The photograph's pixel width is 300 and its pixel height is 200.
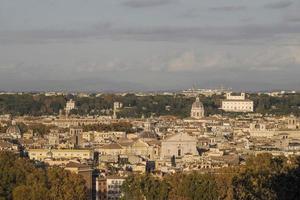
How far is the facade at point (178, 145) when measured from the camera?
6456 cm

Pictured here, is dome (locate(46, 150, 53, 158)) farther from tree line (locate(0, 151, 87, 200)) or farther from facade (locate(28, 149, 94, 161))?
tree line (locate(0, 151, 87, 200))

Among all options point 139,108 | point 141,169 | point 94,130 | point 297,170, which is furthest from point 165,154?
point 139,108

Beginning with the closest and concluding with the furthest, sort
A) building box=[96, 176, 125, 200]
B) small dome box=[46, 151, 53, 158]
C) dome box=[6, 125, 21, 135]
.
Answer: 1. building box=[96, 176, 125, 200]
2. small dome box=[46, 151, 53, 158]
3. dome box=[6, 125, 21, 135]

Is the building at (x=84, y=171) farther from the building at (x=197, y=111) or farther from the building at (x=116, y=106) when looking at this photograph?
the building at (x=116, y=106)

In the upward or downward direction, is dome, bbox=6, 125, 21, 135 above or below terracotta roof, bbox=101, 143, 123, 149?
above

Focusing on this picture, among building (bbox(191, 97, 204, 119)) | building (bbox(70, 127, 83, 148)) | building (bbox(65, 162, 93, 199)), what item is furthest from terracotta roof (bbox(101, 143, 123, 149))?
building (bbox(191, 97, 204, 119))

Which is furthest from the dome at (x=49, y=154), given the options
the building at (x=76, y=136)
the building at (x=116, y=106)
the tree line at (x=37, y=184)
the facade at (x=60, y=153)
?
the building at (x=116, y=106)

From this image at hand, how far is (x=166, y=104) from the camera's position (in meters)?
122

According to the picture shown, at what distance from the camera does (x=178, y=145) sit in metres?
65.4

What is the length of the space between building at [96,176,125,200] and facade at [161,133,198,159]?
19.3m

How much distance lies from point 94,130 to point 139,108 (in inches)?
1362

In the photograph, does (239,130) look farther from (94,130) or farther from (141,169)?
(141,169)

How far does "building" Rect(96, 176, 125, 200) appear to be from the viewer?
4362cm

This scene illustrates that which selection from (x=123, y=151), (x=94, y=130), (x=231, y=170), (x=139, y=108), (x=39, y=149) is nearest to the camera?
(x=231, y=170)
